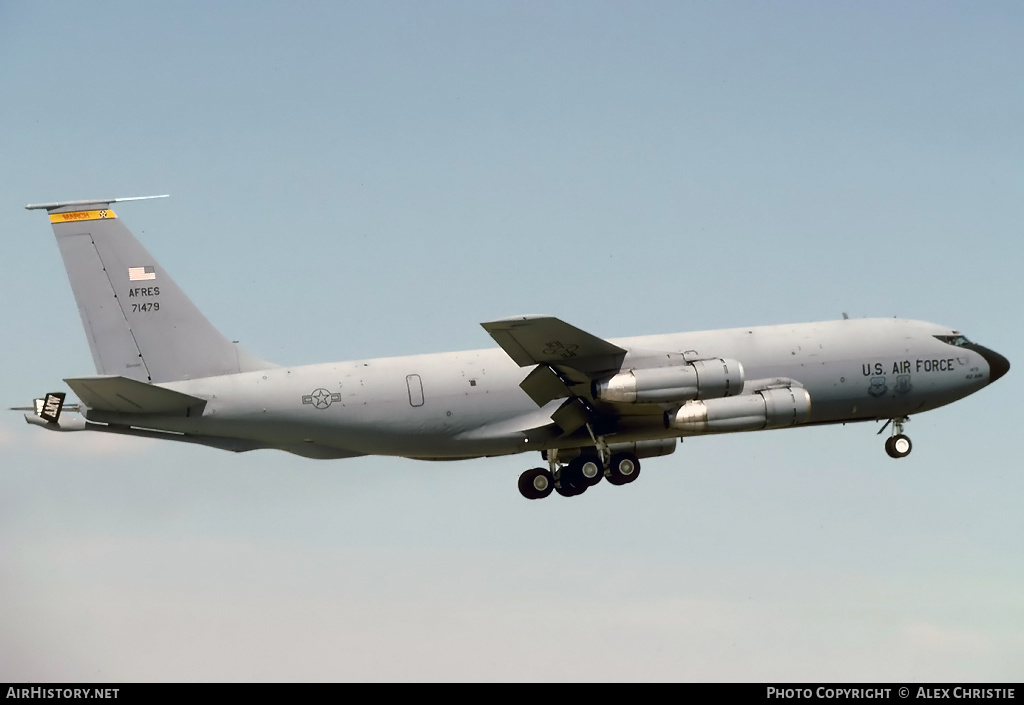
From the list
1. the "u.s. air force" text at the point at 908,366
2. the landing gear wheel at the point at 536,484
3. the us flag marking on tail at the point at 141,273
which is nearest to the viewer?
the us flag marking on tail at the point at 141,273

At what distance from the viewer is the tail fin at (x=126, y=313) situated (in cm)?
3956

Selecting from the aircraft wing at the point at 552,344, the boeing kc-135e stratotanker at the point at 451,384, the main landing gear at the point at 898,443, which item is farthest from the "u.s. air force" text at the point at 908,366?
the aircraft wing at the point at 552,344

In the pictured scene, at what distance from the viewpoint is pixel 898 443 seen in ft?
145

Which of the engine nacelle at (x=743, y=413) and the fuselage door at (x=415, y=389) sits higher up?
the fuselage door at (x=415, y=389)

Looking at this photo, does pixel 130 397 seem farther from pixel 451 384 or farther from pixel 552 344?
pixel 552 344

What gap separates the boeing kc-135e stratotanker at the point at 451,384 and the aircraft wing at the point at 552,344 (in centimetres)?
5

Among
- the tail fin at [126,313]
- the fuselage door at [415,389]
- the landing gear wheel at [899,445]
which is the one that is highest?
the tail fin at [126,313]

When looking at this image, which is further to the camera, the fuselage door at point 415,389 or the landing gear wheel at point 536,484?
the landing gear wheel at point 536,484

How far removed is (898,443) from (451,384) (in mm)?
14472

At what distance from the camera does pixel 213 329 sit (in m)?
40.2

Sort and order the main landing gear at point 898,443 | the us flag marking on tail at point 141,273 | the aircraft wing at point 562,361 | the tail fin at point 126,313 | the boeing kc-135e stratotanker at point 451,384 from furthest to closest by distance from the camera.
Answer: the main landing gear at point 898,443, the us flag marking on tail at point 141,273, the tail fin at point 126,313, the boeing kc-135e stratotanker at point 451,384, the aircraft wing at point 562,361

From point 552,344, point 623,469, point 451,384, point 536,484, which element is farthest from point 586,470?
point 552,344

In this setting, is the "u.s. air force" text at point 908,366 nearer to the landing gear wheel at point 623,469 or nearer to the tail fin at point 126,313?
the landing gear wheel at point 623,469
